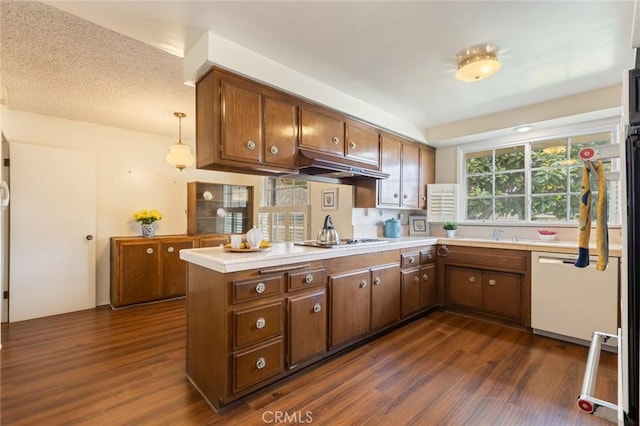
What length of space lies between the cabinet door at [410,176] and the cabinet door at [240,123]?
2180mm

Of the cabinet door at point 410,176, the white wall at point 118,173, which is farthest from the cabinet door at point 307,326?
the white wall at point 118,173

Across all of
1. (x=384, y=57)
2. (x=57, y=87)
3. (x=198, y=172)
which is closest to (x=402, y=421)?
(x=384, y=57)

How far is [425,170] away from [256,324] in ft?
10.9

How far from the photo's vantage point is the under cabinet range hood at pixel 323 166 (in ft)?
8.29

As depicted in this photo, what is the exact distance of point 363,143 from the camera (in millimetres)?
3201

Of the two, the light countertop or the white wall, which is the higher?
the white wall

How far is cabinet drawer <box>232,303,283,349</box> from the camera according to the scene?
1782 millimetres

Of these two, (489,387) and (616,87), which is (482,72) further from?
(489,387)

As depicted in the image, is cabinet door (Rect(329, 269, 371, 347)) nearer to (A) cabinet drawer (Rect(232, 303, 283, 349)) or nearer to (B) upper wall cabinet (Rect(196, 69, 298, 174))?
(A) cabinet drawer (Rect(232, 303, 283, 349))

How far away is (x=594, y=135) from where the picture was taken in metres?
3.21

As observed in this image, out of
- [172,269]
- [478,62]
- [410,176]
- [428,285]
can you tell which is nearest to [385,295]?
[428,285]

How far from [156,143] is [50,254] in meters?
2.01

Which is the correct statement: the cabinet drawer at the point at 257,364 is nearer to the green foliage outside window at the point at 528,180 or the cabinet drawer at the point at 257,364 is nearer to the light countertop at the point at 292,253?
the light countertop at the point at 292,253

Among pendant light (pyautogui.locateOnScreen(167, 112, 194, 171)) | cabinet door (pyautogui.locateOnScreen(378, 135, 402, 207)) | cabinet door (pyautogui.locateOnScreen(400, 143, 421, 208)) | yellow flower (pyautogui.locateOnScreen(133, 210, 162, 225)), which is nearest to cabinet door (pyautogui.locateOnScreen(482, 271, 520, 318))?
cabinet door (pyautogui.locateOnScreen(400, 143, 421, 208))
